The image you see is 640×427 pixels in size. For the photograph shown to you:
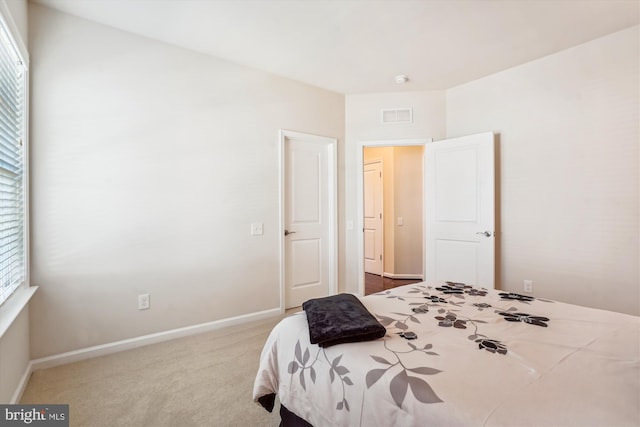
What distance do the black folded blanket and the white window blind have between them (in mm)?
1741

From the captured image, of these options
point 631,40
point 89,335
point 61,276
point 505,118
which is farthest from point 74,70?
point 631,40

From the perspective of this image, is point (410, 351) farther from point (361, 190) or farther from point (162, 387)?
point (361, 190)

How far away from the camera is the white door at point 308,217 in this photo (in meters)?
3.64

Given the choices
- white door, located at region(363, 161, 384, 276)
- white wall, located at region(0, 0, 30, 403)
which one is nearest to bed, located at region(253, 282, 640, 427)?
white wall, located at region(0, 0, 30, 403)

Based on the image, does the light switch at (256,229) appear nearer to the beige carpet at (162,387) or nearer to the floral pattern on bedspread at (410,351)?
the beige carpet at (162,387)

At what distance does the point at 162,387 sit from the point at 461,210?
3.30 m

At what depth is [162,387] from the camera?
2.04m

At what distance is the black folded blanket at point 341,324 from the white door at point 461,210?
2.41 metres

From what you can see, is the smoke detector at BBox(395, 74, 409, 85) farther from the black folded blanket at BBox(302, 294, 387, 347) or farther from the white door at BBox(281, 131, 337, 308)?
the black folded blanket at BBox(302, 294, 387, 347)

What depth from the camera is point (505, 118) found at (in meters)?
3.37

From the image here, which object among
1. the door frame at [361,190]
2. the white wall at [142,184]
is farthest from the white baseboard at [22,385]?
→ the door frame at [361,190]

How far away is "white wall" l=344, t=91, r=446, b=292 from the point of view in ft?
12.9

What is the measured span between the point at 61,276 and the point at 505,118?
14.2ft

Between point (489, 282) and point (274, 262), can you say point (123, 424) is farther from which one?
point (489, 282)
